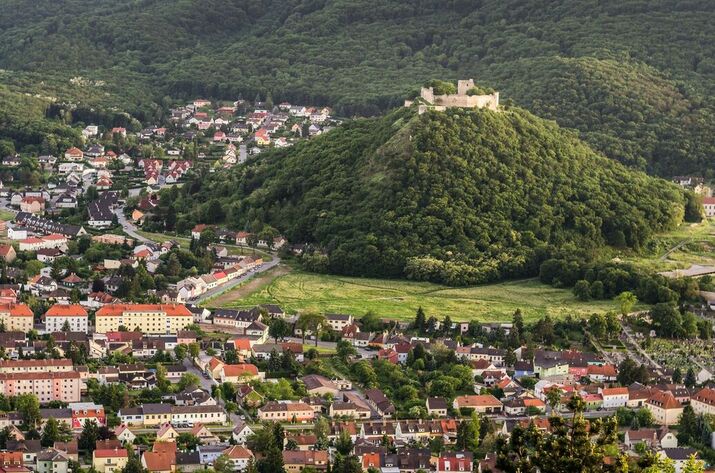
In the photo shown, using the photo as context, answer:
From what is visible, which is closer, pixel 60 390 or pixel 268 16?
pixel 60 390

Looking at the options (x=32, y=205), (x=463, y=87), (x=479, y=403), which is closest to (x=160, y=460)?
(x=479, y=403)

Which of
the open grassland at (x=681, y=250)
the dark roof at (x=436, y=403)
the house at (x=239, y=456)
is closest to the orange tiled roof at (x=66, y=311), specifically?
the dark roof at (x=436, y=403)

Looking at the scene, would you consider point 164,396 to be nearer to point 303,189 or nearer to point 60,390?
point 60,390

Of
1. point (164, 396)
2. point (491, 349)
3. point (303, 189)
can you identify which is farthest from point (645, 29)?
point (164, 396)

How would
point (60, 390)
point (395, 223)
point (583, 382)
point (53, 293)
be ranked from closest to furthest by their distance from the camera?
point (60, 390) < point (583, 382) < point (53, 293) < point (395, 223)

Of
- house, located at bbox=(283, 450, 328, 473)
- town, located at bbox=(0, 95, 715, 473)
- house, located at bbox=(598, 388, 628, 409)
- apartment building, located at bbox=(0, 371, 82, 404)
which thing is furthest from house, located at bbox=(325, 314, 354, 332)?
house, located at bbox=(283, 450, 328, 473)

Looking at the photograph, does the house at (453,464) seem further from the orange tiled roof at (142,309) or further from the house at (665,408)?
the orange tiled roof at (142,309)

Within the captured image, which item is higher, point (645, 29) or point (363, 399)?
point (645, 29)
